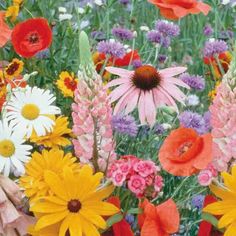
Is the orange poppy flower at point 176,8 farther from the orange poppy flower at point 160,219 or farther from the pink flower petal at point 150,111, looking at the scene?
the orange poppy flower at point 160,219

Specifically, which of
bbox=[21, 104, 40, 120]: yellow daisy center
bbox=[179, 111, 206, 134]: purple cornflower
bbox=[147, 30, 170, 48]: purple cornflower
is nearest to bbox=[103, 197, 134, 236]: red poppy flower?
bbox=[21, 104, 40, 120]: yellow daisy center

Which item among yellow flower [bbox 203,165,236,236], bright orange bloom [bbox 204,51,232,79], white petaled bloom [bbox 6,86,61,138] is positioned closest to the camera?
yellow flower [bbox 203,165,236,236]

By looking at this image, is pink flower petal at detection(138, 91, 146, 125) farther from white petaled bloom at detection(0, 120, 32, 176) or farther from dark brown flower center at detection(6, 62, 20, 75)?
dark brown flower center at detection(6, 62, 20, 75)

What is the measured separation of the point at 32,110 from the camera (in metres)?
1.38

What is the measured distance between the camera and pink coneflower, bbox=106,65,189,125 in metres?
1.24

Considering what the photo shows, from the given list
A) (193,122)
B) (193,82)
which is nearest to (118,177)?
(193,122)

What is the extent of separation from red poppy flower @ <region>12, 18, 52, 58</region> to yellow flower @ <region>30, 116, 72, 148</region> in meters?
0.24

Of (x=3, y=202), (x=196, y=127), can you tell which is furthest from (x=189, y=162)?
(x=196, y=127)

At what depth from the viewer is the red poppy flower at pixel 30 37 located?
1.63 metres

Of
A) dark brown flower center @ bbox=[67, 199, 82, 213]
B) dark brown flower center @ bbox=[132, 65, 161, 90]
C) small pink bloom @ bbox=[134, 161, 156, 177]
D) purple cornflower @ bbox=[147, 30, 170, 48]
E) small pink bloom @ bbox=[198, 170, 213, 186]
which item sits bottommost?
dark brown flower center @ bbox=[67, 199, 82, 213]

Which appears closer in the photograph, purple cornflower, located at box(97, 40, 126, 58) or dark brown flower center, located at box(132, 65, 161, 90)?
dark brown flower center, located at box(132, 65, 161, 90)

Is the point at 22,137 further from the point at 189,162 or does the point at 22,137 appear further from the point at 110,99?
the point at 189,162

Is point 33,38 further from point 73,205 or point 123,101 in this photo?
point 73,205

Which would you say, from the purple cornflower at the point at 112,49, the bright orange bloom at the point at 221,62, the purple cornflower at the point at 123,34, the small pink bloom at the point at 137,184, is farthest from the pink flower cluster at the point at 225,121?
the purple cornflower at the point at 123,34
